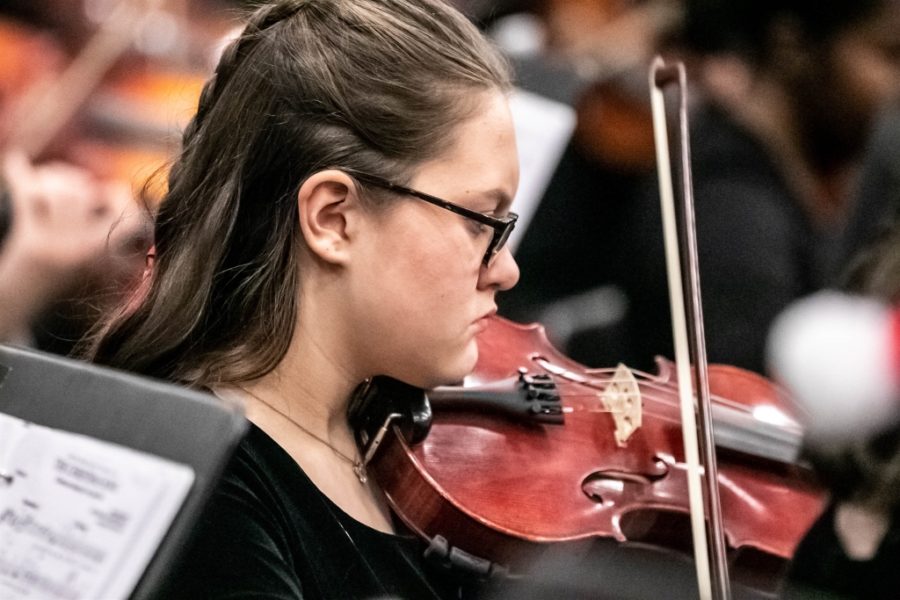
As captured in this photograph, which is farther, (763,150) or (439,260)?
(763,150)

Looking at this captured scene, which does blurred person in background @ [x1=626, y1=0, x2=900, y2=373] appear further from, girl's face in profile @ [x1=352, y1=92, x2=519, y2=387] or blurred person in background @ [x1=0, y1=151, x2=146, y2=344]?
blurred person in background @ [x1=0, y1=151, x2=146, y2=344]

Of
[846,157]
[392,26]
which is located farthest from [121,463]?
[846,157]

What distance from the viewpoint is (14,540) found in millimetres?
707

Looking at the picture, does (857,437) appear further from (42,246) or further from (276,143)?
(42,246)

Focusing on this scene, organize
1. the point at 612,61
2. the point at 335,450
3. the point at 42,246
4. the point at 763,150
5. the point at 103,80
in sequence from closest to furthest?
the point at 335,450
the point at 42,246
the point at 763,150
the point at 103,80
the point at 612,61

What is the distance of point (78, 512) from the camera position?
69 cm

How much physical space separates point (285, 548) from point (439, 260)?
0.28m

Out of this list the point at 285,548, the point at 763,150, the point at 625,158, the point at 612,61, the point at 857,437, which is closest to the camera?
the point at 857,437

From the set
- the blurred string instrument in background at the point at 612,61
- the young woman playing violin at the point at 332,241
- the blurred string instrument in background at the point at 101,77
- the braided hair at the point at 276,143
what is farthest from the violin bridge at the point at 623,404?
the blurred string instrument in background at the point at 612,61

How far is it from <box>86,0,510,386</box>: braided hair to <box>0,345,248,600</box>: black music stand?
0.67 feet

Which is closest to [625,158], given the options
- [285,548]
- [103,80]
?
[103,80]

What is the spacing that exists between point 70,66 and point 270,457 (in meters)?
1.55

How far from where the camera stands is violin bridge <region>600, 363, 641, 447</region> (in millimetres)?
1151

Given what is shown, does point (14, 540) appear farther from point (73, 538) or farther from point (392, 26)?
point (392, 26)
